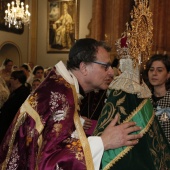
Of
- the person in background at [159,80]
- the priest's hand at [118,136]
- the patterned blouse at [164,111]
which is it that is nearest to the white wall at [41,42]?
the person in background at [159,80]

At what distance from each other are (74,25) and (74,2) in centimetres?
96

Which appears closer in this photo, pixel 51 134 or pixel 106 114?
pixel 51 134

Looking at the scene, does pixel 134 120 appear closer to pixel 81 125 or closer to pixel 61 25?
pixel 81 125

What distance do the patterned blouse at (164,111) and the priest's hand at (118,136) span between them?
3.91 ft

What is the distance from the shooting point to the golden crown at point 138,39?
2.16 m

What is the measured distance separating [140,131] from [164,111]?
1.19m

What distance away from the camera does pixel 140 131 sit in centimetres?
177

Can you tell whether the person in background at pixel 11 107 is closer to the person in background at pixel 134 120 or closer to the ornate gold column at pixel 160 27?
the person in background at pixel 134 120

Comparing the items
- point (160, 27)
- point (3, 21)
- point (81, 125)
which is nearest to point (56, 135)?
point (81, 125)

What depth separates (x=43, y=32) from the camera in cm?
1442

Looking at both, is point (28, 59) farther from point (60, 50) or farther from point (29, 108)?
point (29, 108)

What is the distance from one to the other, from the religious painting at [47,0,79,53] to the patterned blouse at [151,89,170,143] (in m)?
10.5

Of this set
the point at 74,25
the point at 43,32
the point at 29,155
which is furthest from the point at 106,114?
the point at 43,32

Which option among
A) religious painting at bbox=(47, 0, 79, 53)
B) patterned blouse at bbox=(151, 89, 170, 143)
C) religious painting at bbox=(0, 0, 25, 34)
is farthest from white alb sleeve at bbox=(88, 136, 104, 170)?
religious painting at bbox=(0, 0, 25, 34)
